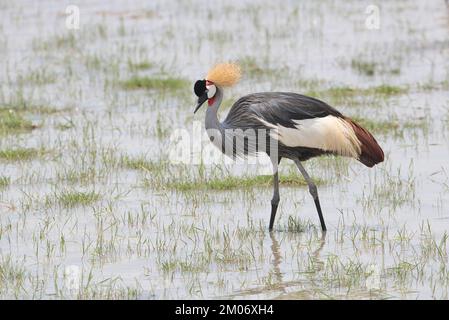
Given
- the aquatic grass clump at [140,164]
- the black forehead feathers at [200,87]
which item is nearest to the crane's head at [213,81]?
the black forehead feathers at [200,87]

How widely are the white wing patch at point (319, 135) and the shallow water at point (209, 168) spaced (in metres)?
0.54

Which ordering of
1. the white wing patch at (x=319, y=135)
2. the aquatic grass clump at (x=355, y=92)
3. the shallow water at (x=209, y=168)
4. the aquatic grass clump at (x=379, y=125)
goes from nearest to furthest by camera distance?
the shallow water at (x=209, y=168)
the white wing patch at (x=319, y=135)
the aquatic grass clump at (x=379, y=125)
the aquatic grass clump at (x=355, y=92)

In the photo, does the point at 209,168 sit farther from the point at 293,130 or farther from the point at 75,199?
the point at 293,130

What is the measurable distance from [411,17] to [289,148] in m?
8.41

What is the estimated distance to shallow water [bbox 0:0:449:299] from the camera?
272 inches

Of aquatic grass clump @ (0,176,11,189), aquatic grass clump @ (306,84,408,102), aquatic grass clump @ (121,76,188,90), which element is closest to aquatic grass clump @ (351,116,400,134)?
aquatic grass clump @ (306,84,408,102)

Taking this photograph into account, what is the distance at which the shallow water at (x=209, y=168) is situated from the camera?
22.7ft

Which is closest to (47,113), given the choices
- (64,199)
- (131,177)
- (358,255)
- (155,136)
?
(155,136)

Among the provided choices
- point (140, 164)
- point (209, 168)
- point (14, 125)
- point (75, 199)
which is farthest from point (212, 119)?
point (14, 125)

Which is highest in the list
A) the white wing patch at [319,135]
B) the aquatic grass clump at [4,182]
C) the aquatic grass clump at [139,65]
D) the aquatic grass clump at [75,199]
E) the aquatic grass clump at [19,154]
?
the aquatic grass clump at [139,65]

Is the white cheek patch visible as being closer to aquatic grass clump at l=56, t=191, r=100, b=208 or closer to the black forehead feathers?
the black forehead feathers

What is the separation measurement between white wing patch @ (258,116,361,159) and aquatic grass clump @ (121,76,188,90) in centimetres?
473

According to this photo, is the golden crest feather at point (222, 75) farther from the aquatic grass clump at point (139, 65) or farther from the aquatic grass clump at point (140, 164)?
the aquatic grass clump at point (139, 65)

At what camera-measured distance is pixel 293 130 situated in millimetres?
8078
